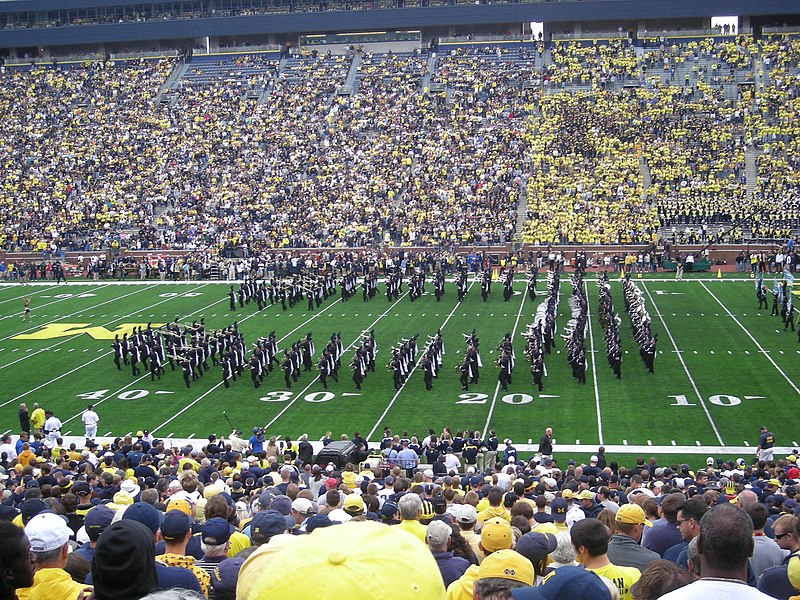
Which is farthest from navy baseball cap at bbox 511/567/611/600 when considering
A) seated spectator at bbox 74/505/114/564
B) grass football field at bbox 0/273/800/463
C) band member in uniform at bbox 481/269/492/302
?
band member in uniform at bbox 481/269/492/302

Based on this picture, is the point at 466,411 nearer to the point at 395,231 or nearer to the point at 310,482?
the point at 310,482

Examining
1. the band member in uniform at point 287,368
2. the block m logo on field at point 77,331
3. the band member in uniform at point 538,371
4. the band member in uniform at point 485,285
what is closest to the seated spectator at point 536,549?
the band member in uniform at point 538,371

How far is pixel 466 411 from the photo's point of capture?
2070 cm

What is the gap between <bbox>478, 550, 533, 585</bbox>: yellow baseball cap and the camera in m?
4.86

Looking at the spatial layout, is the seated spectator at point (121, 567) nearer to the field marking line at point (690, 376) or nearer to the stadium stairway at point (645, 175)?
the field marking line at point (690, 376)

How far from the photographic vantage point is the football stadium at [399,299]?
19.6 feet

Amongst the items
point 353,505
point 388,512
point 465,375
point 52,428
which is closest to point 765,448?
point 465,375

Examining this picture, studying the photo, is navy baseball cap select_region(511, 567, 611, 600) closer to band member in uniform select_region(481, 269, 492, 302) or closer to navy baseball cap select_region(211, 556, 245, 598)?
navy baseball cap select_region(211, 556, 245, 598)

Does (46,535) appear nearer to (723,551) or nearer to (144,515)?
(144,515)

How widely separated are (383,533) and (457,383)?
20620mm

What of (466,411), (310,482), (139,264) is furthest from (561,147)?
(310,482)

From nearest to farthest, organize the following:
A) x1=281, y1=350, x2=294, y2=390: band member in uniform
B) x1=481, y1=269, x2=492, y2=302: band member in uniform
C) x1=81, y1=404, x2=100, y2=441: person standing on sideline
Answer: x1=81, y1=404, x2=100, y2=441: person standing on sideline → x1=281, y1=350, x2=294, y2=390: band member in uniform → x1=481, y1=269, x2=492, y2=302: band member in uniform

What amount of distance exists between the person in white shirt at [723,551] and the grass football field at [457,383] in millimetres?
14282

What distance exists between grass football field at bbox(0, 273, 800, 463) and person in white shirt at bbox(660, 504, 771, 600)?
14.3 metres
